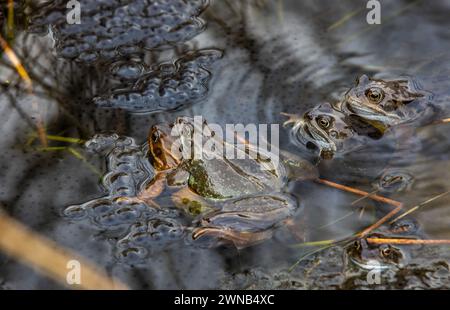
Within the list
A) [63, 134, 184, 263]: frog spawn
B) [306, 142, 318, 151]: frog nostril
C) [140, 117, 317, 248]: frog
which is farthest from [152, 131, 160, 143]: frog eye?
[306, 142, 318, 151]: frog nostril

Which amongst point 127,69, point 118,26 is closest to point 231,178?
point 127,69

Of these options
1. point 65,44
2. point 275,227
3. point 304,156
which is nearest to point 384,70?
point 304,156

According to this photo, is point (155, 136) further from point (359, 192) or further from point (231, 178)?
point (359, 192)

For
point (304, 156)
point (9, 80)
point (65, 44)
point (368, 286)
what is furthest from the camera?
point (65, 44)

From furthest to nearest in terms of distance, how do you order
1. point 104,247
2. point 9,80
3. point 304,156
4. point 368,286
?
point 9,80
point 304,156
point 104,247
point 368,286

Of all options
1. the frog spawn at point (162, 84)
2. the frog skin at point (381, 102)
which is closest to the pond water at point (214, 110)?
→ the frog spawn at point (162, 84)

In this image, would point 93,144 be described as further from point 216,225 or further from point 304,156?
point 304,156
